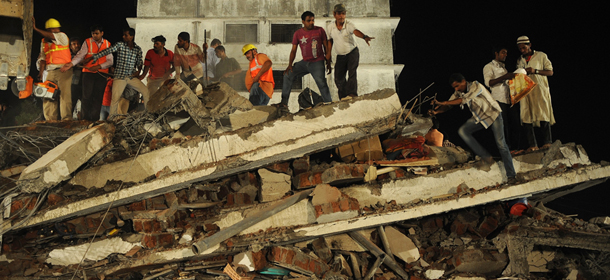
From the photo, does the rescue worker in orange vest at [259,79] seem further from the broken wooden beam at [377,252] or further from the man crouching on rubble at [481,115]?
the broken wooden beam at [377,252]

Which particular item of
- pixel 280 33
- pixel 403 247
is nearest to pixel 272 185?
pixel 403 247

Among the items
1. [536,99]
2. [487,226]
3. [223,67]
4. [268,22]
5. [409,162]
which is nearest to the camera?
[487,226]

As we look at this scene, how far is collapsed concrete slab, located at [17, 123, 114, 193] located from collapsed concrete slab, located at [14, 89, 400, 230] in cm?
28

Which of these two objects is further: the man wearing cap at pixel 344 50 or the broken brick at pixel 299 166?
the man wearing cap at pixel 344 50

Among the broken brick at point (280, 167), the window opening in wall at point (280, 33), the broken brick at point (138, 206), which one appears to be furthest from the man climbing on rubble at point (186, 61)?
the window opening in wall at point (280, 33)

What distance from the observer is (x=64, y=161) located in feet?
18.3

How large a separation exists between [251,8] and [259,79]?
948 centimetres

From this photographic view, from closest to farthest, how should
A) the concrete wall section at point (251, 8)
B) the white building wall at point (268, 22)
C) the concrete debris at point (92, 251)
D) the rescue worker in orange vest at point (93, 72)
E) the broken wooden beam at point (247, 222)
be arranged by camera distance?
the broken wooden beam at point (247, 222)
the concrete debris at point (92, 251)
the rescue worker in orange vest at point (93, 72)
the white building wall at point (268, 22)
the concrete wall section at point (251, 8)

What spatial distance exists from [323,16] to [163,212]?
39.1ft

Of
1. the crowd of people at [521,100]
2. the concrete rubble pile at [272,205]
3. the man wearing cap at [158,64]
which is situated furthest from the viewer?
the man wearing cap at [158,64]

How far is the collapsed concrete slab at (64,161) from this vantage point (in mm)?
5461

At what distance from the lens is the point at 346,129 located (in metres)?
6.09

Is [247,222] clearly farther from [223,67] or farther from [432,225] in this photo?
[223,67]

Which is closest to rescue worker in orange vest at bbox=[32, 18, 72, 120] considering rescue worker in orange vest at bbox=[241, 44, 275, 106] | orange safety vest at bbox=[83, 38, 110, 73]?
orange safety vest at bbox=[83, 38, 110, 73]
